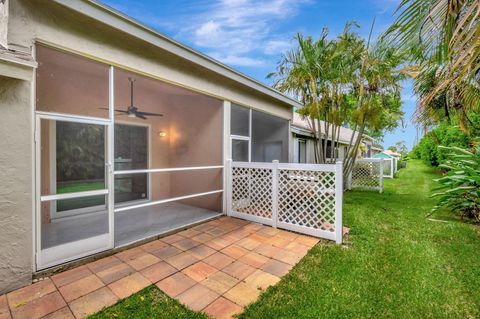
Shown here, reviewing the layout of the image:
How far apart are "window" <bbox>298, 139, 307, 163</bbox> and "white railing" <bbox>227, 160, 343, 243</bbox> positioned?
5.22m

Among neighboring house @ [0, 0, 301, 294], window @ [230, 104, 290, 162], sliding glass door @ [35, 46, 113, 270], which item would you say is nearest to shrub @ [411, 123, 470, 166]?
window @ [230, 104, 290, 162]

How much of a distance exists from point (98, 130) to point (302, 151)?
28.0 feet

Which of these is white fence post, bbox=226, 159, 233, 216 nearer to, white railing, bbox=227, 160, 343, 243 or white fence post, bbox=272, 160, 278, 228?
white railing, bbox=227, 160, 343, 243

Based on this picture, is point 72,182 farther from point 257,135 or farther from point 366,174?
point 366,174

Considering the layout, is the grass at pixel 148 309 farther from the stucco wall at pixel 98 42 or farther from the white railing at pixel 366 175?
the white railing at pixel 366 175

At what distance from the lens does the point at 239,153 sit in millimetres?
6449

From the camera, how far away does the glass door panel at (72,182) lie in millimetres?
3307

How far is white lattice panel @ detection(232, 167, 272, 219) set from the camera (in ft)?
17.3

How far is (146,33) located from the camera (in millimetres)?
3775

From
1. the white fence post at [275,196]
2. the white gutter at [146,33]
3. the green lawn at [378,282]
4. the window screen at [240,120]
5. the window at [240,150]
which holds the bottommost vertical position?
the green lawn at [378,282]

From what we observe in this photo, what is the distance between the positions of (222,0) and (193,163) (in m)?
5.31

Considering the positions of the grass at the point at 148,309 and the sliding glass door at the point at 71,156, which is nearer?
the grass at the point at 148,309

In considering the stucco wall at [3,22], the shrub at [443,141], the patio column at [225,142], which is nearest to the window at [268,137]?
the patio column at [225,142]

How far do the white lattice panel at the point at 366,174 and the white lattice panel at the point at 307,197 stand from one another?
22.9ft
